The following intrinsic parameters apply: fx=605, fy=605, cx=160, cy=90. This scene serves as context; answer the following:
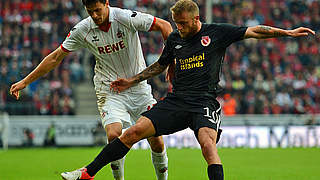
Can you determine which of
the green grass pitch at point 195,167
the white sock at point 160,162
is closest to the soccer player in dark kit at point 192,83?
the white sock at point 160,162

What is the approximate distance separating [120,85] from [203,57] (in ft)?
4.53

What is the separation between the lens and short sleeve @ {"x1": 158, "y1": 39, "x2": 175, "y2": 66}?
273 inches

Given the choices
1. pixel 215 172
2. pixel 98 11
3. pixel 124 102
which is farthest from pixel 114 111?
pixel 215 172

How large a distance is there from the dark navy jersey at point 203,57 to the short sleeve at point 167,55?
17 centimetres

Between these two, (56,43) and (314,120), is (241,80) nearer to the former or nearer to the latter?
(314,120)

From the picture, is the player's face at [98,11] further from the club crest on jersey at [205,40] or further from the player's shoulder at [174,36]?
the club crest on jersey at [205,40]

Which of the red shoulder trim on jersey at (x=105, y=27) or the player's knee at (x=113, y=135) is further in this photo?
the red shoulder trim on jersey at (x=105, y=27)

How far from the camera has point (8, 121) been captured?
20250 mm

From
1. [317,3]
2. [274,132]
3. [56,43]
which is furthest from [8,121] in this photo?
[317,3]

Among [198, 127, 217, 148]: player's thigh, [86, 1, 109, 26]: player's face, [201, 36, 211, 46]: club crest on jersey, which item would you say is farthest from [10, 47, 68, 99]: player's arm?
[198, 127, 217, 148]: player's thigh

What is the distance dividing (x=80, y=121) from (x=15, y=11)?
7058 mm

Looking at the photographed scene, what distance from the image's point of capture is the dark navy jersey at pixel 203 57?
6645 millimetres

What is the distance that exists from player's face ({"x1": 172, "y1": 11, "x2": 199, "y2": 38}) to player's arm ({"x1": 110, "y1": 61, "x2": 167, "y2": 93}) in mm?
662

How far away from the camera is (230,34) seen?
6.67 meters
